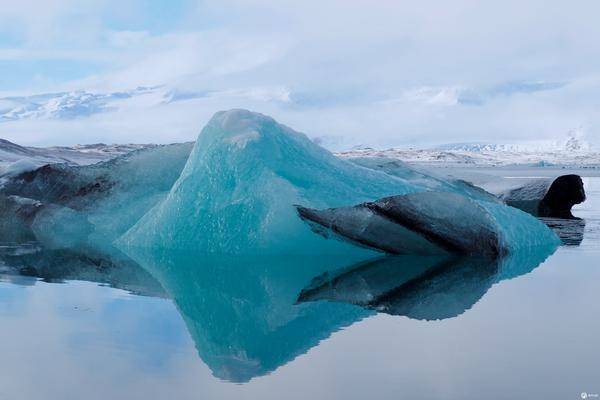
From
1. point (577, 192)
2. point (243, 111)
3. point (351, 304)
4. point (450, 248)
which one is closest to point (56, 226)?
point (243, 111)

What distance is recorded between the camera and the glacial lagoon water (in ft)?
8.61

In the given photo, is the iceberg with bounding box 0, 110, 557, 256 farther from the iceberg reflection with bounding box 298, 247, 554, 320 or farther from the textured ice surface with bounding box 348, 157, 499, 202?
the textured ice surface with bounding box 348, 157, 499, 202

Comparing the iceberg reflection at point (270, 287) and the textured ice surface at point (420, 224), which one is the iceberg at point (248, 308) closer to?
the iceberg reflection at point (270, 287)

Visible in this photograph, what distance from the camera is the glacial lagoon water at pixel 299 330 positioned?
2625mm

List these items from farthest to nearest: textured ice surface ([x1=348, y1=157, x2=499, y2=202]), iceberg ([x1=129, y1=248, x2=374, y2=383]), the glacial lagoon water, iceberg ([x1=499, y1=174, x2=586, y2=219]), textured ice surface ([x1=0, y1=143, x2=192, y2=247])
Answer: iceberg ([x1=499, y1=174, x2=586, y2=219]), textured ice surface ([x1=348, y1=157, x2=499, y2=202]), textured ice surface ([x1=0, y1=143, x2=192, y2=247]), iceberg ([x1=129, y1=248, x2=374, y2=383]), the glacial lagoon water

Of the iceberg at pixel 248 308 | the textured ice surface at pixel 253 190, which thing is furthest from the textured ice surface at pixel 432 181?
the iceberg at pixel 248 308

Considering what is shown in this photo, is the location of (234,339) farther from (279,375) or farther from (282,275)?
(282,275)

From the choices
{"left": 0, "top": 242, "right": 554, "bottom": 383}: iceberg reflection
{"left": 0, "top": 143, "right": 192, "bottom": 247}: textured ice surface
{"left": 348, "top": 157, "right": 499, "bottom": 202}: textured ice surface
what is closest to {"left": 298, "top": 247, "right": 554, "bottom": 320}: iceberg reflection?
{"left": 0, "top": 242, "right": 554, "bottom": 383}: iceberg reflection

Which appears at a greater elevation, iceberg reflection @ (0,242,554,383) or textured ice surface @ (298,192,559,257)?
textured ice surface @ (298,192,559,257)

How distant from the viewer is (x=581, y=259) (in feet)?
20.0

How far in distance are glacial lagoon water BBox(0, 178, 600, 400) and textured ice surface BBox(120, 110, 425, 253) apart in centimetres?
45

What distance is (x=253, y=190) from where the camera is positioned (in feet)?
20.3

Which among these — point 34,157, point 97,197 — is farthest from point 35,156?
point 97,197

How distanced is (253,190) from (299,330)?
2.82 m
